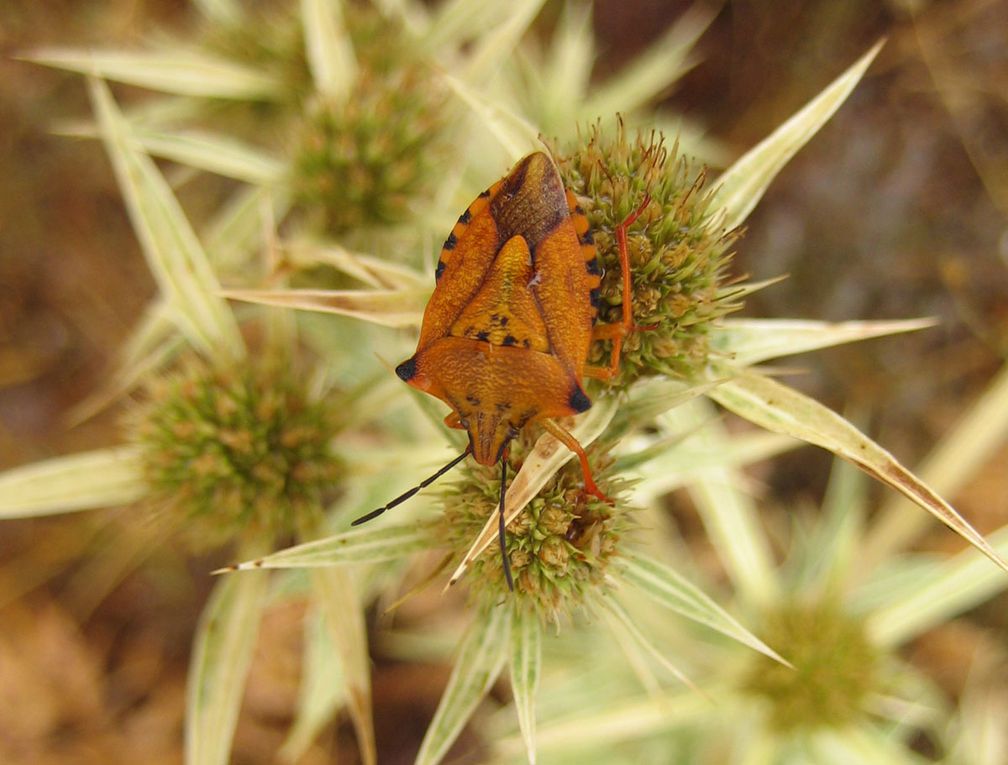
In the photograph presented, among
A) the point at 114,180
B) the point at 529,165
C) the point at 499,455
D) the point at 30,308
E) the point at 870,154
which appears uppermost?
the point at 114,180

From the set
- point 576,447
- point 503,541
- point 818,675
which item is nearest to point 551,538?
point 503,541

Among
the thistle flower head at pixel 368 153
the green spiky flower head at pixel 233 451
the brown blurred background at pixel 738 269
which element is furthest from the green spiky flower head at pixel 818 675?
the thistle flower head at pixel 368 153

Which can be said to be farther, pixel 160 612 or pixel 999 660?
pixel 160 612

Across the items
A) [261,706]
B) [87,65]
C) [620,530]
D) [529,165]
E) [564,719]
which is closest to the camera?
[529,165]

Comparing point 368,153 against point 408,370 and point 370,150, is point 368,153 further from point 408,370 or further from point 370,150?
point 408,370

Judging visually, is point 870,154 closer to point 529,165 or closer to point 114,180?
point 529,165

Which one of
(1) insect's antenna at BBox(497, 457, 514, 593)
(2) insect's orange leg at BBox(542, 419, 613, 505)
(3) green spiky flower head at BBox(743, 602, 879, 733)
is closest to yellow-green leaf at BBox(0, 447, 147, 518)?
(1) insect's antenna at BBox(497, 457, 514, 593)

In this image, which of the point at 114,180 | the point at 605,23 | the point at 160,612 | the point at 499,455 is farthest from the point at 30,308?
the point at 499,455
